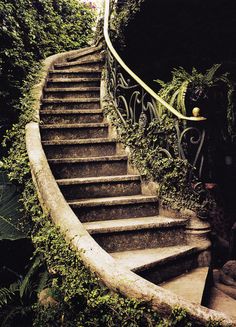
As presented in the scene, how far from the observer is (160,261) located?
307 centimetres

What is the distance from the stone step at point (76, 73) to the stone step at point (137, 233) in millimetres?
3571

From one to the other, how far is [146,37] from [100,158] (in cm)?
342

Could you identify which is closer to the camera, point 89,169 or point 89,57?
point 89,169

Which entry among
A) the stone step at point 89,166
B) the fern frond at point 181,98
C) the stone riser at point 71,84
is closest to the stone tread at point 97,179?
the stone step at point 89,166

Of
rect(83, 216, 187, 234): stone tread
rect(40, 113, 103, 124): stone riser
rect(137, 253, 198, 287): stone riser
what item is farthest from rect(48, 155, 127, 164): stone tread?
rect(137, 253, 198, 287): stone riser

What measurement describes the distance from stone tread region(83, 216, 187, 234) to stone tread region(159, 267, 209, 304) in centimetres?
51

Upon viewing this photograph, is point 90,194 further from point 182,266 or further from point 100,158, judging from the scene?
point 182,266

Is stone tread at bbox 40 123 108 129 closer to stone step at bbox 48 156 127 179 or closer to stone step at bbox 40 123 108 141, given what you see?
stone step at bbox 40 123 108 141

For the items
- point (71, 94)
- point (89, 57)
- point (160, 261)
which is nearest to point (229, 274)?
point (160, 261)

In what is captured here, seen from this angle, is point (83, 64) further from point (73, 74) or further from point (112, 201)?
point (112, 201)

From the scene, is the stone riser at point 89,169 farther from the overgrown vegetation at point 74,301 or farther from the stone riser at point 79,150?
the overgrown vegetation at point 74,301

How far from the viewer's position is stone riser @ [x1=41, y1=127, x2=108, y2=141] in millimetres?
4793

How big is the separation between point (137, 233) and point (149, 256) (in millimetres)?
333

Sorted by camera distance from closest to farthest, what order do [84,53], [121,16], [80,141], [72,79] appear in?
[80,141]
[72,79]
[121,16]
[84,53]
